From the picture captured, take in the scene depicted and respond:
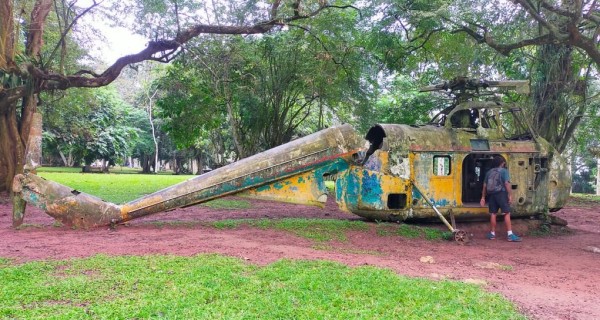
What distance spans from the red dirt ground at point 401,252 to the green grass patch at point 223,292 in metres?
0.56

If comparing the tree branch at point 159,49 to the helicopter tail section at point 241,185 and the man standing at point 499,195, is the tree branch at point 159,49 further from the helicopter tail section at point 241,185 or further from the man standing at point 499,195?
the man standing at point 499,195

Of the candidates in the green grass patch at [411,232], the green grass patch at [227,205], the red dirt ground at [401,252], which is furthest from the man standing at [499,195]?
the green grass patch at [227,205]

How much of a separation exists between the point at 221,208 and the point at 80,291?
8828mm

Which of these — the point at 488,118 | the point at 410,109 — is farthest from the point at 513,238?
the point at 410,109

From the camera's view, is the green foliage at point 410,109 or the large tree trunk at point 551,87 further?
the green foliage at point 410,109

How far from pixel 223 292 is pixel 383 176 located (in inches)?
210

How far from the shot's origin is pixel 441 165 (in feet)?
33.1

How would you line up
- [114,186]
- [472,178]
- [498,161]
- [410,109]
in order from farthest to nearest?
[114,186] < [410,109] < [472,178] < [498,161]

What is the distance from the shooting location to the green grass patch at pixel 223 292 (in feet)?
14.7

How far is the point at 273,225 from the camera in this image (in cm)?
984

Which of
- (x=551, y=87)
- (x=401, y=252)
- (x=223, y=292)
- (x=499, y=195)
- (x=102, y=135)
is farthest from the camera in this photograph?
(x=102, y=135)

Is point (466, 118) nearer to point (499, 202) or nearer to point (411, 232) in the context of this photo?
point (499, 202)

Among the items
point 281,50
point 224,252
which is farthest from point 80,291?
point 281,50

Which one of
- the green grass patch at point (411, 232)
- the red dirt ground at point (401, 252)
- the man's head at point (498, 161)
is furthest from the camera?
the man's head at point (498, 161)
